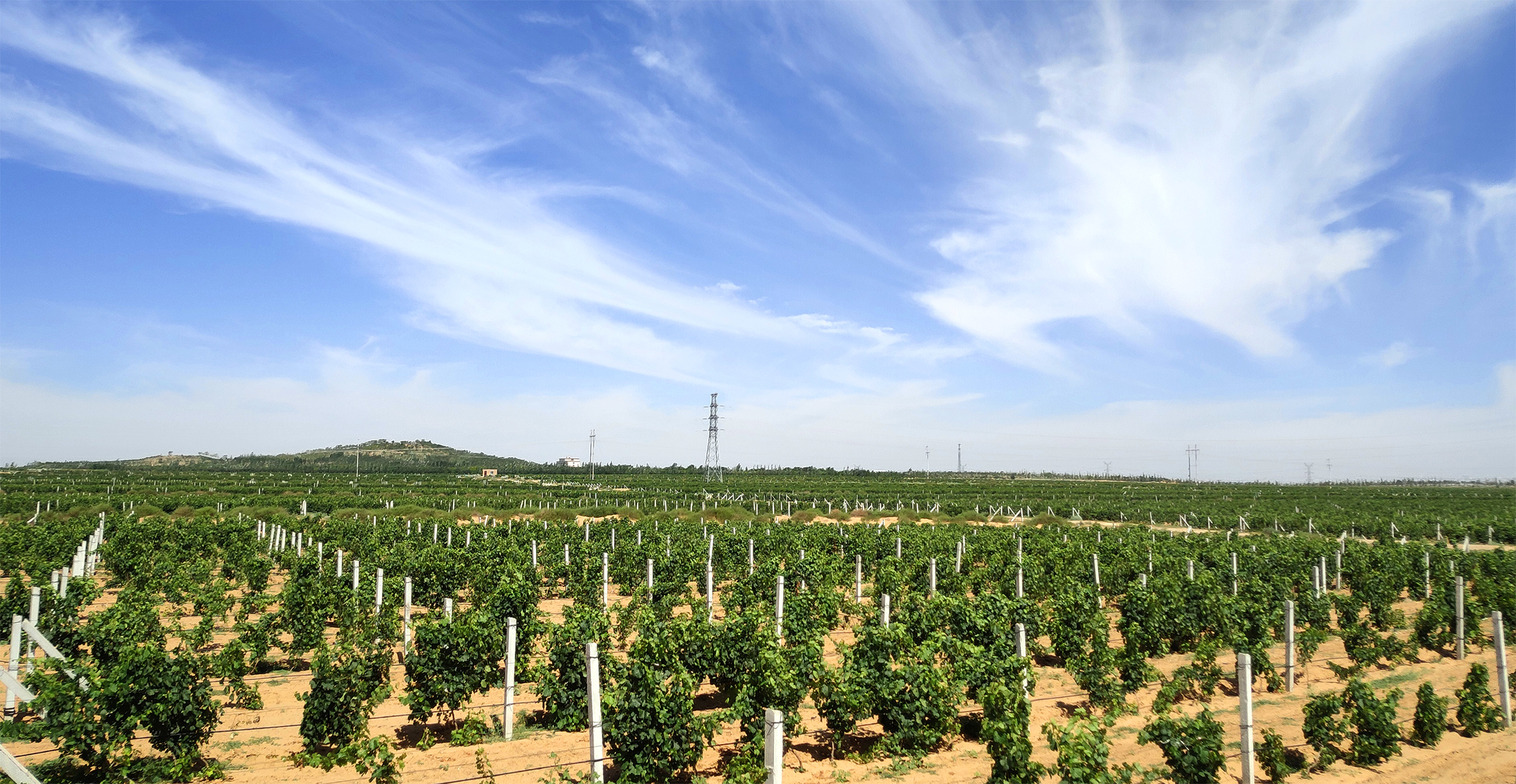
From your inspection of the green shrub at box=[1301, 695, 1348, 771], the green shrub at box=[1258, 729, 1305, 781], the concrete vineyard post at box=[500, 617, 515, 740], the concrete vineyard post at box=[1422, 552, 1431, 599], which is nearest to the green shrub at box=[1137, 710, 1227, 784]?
the green shrub at box=[1258, 729, 1305, 781]

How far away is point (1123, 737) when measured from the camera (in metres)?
10.2

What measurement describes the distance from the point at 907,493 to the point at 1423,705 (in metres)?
60.7

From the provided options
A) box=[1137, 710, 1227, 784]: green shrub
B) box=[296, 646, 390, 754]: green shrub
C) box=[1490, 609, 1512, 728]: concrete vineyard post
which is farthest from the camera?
box=[1490, 609, 1512, 728]: concrete vineyard post

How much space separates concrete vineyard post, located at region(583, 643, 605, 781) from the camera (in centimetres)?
769

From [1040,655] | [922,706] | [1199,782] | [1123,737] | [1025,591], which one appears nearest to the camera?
[1199,782]

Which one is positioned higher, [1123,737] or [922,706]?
[922,706]

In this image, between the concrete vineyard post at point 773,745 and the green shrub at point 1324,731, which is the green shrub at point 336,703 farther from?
the green shrub at point 1324,731

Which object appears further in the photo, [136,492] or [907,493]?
[907,493]

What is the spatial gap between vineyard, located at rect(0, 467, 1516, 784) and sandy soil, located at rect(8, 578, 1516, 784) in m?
0.06

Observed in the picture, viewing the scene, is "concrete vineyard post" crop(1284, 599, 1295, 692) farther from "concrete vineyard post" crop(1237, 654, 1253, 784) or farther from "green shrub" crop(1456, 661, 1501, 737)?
"concrete vineyard post" crop(1237, 654, 1253, 784)

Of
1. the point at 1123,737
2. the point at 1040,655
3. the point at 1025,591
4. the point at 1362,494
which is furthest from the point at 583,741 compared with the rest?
the point at 1362,494

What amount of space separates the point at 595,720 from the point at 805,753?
3.09m

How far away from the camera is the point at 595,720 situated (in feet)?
26.1

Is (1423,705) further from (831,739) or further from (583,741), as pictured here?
(583,741)
